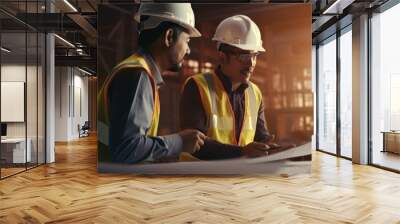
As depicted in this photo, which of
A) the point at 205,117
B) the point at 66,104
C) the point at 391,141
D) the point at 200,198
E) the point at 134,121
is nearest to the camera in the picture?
the point at 200,198

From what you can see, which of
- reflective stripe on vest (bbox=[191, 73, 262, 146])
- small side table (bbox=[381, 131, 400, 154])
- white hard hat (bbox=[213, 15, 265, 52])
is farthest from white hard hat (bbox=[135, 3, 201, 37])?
small side table (bbox=[381, 131, 400, 154])

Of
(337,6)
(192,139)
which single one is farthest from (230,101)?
(337,6)

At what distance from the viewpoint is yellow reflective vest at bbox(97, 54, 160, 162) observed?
684 cm

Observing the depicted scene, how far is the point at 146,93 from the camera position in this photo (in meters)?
6.80

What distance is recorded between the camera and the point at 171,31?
22.4 ft

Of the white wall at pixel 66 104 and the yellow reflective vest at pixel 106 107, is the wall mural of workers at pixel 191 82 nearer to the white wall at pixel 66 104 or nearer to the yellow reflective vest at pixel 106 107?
the yellow reflective vest at pixel 106 107

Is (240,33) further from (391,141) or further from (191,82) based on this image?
(391,141)

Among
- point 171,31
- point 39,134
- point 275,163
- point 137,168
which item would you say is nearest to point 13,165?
point 39,134

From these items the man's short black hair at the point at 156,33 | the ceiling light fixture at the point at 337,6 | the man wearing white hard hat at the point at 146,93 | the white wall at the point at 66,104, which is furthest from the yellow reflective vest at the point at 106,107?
the white wall at the point at 66,104

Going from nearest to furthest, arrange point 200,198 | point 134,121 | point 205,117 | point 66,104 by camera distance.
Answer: point 200,198 → point 134,121 → point 205,117 → point 66,104

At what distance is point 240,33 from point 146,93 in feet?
6.65

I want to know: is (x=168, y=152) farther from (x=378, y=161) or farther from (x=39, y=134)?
(x=378, y=161)

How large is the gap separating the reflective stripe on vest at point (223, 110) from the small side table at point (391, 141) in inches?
130

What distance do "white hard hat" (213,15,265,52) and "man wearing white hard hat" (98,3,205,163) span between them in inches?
17.8
